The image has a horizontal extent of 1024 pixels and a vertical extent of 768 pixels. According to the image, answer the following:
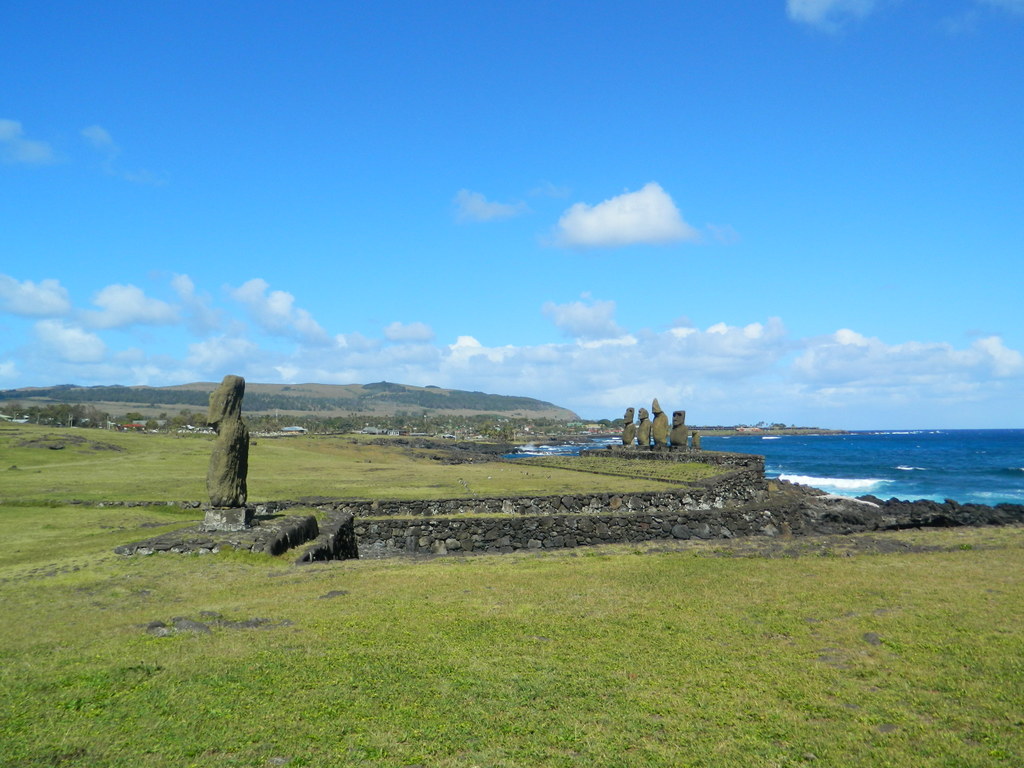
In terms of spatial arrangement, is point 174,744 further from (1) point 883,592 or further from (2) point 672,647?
(1) point 883,592

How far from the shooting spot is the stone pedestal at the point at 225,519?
1761cm

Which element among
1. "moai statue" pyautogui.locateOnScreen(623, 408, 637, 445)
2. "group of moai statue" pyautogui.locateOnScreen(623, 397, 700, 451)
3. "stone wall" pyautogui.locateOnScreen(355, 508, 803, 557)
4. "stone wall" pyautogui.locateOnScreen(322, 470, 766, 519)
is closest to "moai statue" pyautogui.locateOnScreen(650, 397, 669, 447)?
"group of moai statue" pyautogui.locateOnScreen(623, 397, 700, 451)

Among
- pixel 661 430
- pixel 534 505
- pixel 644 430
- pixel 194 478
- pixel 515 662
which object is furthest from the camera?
pixel 644 430

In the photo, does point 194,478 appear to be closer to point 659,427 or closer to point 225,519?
point 225,519

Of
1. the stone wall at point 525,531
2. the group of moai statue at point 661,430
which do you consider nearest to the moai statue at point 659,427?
the group of moai statue at point 661,430

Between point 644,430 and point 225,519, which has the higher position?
point 644,430

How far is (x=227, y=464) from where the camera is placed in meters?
18.0

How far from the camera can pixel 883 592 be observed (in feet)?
39.5

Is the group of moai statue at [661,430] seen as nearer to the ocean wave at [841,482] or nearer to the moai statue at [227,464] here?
the ocean wave at [841,482]

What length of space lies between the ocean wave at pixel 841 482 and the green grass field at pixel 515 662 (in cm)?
5408

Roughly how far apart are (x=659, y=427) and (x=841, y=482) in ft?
99.5

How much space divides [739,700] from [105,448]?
183 feet

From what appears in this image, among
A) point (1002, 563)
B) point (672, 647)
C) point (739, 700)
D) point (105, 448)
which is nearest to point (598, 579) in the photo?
point (672, 647)

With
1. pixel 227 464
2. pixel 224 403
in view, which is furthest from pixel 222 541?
Answer: pixel 224 403
